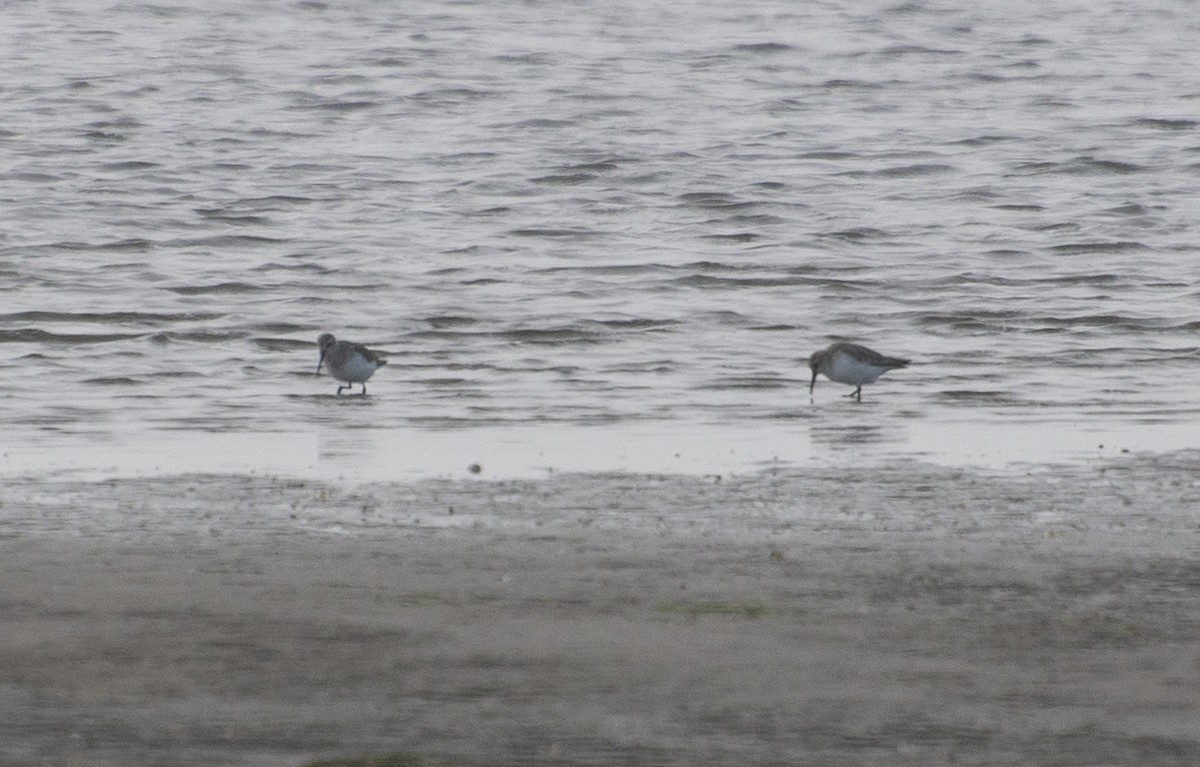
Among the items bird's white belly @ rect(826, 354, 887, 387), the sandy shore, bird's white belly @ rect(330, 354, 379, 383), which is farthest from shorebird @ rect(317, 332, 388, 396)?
the sandy shore

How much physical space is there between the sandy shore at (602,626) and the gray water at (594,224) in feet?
7.96

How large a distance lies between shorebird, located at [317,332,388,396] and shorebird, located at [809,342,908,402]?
3.35 metres

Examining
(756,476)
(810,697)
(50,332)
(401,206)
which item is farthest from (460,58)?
(810,697)

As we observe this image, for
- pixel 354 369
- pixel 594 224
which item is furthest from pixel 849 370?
pixel 594 224

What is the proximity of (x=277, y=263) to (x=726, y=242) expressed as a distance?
555 cm

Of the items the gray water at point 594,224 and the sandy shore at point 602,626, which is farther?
the gray water at point 594,224

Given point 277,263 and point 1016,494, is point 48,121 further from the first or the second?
point 1016,494

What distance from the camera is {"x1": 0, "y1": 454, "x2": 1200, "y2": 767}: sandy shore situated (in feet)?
23.1

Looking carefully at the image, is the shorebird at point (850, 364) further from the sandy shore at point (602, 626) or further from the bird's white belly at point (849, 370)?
the sandy shore at point (602, 626)

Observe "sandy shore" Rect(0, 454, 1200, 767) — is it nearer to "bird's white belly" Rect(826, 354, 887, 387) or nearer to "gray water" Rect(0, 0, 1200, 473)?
"gray water" Rect(0, 0, 1200, 473)

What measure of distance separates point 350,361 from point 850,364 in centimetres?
373

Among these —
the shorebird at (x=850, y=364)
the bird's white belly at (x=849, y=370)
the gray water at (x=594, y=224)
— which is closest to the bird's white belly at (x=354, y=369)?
the gray water at (x=594, y=224)

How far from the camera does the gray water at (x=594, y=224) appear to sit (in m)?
15.9

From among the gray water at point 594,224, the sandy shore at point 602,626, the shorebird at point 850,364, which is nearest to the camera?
the sandy shore at point 602,626
